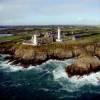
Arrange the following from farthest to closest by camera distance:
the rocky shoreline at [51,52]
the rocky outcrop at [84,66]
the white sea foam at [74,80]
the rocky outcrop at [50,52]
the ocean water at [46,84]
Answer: the rocky outcrop at [50,52], the rocky shoreline at [51,52], the rocky outcrop at [84,66], the white sea foam at [74,80], the ocean water at [46,84]

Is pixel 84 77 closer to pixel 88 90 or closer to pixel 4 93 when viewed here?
pixel 88 90

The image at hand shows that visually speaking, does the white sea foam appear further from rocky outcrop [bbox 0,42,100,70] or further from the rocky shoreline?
rocky outcrop [bbox 0,42,100,70]

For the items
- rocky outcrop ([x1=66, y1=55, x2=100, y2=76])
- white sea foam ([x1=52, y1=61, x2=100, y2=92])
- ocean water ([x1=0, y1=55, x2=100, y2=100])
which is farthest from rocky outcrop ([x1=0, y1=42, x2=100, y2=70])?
white sea foam ([x1=52, y1=61, x2=100, y2=92])

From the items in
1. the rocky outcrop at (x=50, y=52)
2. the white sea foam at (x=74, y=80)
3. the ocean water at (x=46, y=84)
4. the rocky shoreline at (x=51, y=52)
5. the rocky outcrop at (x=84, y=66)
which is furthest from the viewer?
the rocky outcrop at (x=50, y=52)

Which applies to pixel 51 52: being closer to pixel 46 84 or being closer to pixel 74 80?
pixel 74 80

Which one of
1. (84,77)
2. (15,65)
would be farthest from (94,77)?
(15,65)

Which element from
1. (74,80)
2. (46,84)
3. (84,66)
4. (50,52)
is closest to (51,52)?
(50,52)

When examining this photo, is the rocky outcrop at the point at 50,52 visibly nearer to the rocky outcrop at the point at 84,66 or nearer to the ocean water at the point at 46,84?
the ocean water at the point at 46,84

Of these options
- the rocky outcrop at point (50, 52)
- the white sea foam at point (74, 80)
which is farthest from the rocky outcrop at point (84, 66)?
the rocky outcrop at point (50, 52)
